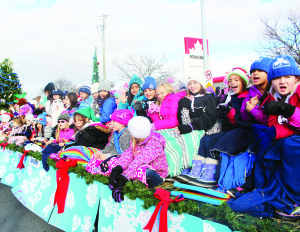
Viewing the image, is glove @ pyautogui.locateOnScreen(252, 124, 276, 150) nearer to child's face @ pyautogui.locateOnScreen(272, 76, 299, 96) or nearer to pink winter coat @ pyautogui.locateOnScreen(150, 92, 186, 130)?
child's face @ pyautogui.locateOnScreen(272, 76, 299, 96)

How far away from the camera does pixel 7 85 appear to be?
13320 mm

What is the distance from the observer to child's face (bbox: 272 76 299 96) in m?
2.12

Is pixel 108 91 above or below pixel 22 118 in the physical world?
above

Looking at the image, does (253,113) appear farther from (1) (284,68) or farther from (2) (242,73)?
(2) (242,73)

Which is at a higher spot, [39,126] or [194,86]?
[194,86]

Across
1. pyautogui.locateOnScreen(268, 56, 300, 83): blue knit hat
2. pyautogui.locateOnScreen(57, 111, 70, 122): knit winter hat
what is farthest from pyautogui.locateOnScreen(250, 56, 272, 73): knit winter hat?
pyautogui.locateOnScreen(57, 111, 70, 122): knit winter hat

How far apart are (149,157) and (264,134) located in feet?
4.15

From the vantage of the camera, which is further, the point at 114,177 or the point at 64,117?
the point at 64,117

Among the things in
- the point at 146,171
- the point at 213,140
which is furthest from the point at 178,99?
the point at 146,171

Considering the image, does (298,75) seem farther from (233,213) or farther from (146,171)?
(146,171)

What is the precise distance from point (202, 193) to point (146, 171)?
0.70 m

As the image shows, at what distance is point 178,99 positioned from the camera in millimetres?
3785

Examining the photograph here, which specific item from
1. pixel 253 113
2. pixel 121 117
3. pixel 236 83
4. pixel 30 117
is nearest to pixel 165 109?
pixel 121 117

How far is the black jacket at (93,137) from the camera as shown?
4082 mm
